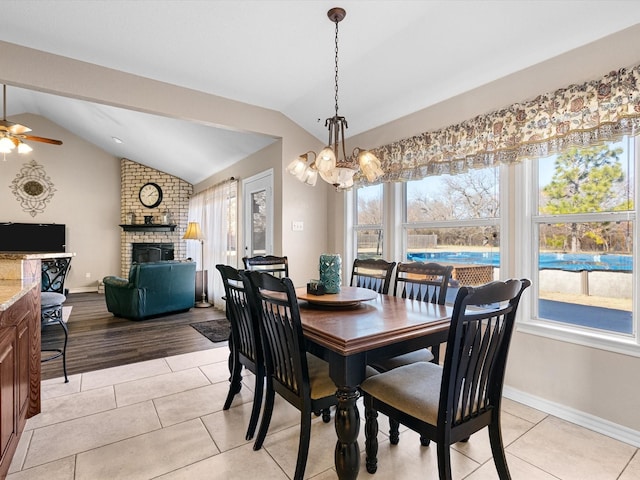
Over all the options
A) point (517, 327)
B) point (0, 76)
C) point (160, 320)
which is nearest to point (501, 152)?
point (517, 327)

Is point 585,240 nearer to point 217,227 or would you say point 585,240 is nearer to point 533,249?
point 533,249

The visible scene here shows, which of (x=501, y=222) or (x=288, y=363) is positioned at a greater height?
(x=501, y=222)

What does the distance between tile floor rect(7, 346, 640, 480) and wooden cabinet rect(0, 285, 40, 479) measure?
187 millimetres

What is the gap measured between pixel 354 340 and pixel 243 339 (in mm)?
1114

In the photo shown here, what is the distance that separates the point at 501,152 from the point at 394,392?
189 cm

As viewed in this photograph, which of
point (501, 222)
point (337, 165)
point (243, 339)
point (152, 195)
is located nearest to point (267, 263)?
point (243, 339)

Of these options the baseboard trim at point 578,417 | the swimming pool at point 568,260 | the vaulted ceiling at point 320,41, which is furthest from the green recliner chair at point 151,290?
the baseboard trim at point 578,417

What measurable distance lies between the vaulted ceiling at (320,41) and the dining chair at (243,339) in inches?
70.0

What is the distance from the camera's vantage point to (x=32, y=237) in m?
7.11

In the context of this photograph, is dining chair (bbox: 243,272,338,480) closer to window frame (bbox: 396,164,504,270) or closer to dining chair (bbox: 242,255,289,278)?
dining chair (bbox: 242,255,289,278)

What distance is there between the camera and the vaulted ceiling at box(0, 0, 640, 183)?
2.17m

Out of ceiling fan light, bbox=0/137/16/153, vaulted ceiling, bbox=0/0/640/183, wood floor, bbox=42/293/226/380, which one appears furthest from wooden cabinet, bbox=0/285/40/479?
ceiling fan light, bbox=0/137/16/153

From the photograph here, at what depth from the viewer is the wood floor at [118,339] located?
3297 millimetres

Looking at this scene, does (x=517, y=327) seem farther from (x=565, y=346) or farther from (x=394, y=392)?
(x=394, y=392)
